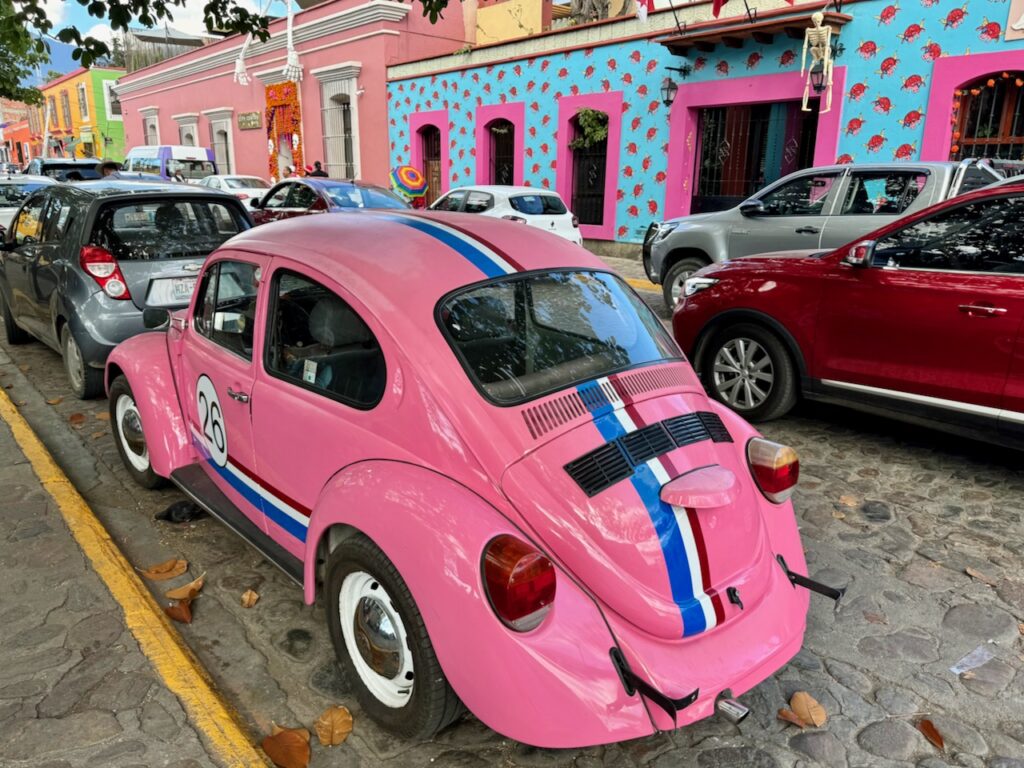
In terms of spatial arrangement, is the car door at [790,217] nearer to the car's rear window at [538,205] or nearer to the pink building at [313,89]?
the car's rear window at [538,205]

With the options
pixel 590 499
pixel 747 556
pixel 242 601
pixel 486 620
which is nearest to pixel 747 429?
pixel 747 556

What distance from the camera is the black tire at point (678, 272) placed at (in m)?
9.08

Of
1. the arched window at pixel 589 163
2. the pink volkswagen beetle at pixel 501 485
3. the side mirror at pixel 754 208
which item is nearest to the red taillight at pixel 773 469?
the pink volkswagen beetle at pixel 501 485

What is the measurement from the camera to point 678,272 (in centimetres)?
936

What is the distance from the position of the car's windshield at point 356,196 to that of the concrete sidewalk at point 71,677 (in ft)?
27.6

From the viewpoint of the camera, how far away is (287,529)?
2912 millimetres

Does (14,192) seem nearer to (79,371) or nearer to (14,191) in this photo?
(14,191)

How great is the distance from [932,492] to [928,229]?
5.22 ft

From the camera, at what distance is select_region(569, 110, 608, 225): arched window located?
15.2m

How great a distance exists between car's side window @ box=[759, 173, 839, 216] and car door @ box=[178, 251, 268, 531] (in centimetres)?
658

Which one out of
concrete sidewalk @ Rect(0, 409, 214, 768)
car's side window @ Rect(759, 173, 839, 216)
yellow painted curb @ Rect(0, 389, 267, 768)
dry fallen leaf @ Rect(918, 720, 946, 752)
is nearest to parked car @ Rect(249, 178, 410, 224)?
car's side window @ Rect(759, 173, 839, 216)

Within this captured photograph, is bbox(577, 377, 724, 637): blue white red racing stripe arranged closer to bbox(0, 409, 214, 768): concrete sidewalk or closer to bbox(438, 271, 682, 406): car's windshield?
bbox(438, 271, 682, 406): car's windshield

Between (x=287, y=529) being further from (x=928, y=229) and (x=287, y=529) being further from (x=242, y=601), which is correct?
(x=928, y=229)

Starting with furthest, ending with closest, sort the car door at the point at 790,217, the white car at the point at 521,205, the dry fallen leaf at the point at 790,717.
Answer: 1. the white car at the point at 521,205
2. the car door at the point at 790,217
3. the dry fallen leaf at the point at 790,717
